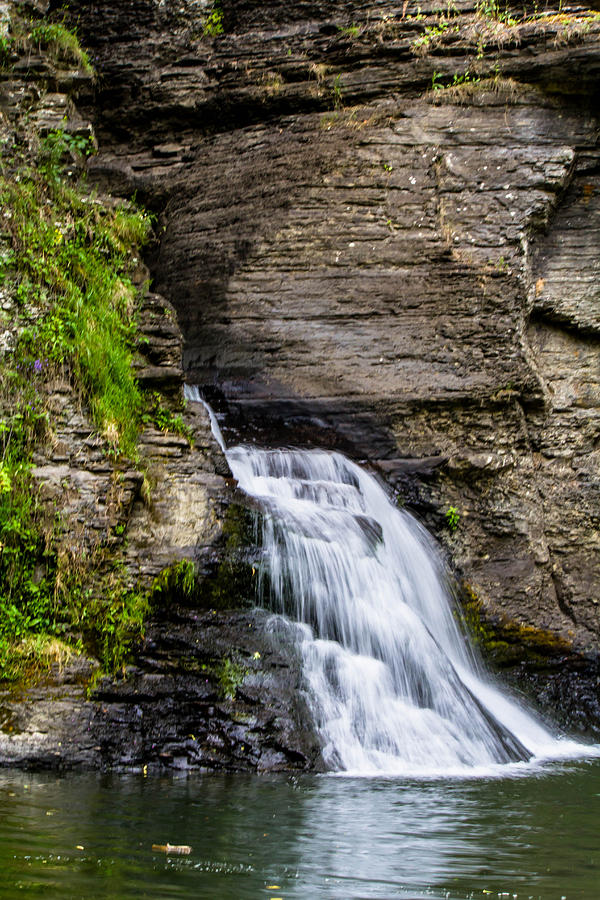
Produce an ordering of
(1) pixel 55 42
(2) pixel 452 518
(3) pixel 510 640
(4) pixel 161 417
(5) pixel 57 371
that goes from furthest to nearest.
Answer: (1) pixel 55 42 < (2) pixel 452 518 < (3) pixel 510 640 < (4) pixel 161 417 < (5) pixel 57 371

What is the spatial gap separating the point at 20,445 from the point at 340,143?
6.62 m

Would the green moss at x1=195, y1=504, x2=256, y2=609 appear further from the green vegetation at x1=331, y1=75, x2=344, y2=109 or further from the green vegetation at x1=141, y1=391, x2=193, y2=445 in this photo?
the green vegetation at x1=331, y1=75, x2=344, y2=109

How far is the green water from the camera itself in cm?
289

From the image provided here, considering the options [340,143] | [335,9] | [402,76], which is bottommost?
[340,143]

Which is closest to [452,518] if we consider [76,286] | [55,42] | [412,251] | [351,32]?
[412,251]

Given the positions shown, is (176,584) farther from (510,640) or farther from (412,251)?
(412,251)

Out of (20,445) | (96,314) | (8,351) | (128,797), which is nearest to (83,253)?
(96,314)

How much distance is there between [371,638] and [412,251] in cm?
568

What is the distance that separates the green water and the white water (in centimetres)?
76

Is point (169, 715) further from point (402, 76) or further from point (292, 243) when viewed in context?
point (402, 76)

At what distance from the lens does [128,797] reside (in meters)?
4.50

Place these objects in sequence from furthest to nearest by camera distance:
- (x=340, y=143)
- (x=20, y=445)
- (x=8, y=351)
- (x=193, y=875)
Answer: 1. (x=340, y=143)
2. (x=8, y=351)
3. (x=20, y=445)
4. (x=193, y=875)

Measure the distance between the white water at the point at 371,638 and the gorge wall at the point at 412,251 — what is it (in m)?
0.89

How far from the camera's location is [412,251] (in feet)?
34.9
